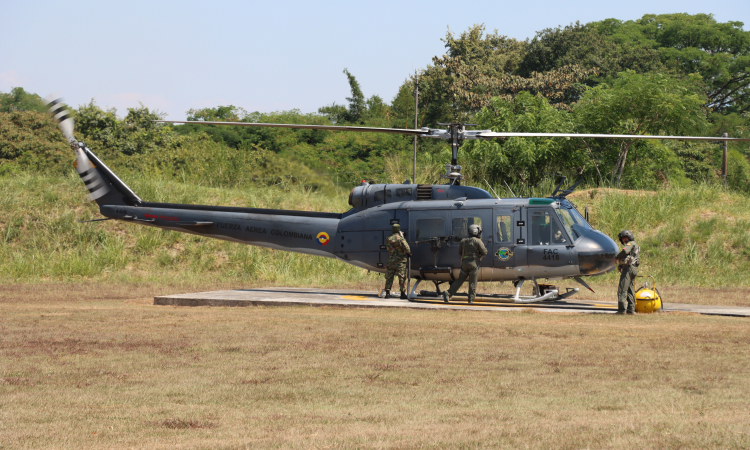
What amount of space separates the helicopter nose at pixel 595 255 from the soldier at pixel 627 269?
112 centimetres

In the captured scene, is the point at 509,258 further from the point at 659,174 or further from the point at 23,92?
the point at 23,92

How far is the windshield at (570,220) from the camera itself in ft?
45.3

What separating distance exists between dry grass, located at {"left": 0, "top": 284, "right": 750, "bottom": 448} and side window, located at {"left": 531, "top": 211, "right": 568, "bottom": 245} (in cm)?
247

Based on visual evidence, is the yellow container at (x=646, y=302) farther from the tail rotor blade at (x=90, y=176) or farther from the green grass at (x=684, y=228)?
the tail rotor blade at (x=90, y=176)

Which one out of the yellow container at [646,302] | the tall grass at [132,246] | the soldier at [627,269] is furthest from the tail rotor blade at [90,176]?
the yellow container at [646,302]

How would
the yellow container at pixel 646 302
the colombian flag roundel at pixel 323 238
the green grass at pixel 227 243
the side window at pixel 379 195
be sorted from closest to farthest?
the yellow container at pixel 646 302
the side window at pixel 379 195
the colombian flag roundel at pixel 323 238
the green grass at pixel 227 243

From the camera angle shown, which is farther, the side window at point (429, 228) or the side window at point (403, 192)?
the side window at point (403, 192)

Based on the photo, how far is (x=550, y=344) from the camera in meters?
8.87

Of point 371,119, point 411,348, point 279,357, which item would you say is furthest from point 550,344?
point 371,119

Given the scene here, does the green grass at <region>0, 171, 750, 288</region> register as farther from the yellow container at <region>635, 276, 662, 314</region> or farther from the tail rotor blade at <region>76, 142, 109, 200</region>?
the yellow container at <region>635, 276, 662, 314</region>

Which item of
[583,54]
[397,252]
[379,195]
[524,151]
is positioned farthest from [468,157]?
[583,54]

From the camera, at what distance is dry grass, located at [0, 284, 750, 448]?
4867 mm

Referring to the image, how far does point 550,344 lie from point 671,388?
102 inches

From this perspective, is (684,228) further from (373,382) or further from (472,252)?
(373,382)
